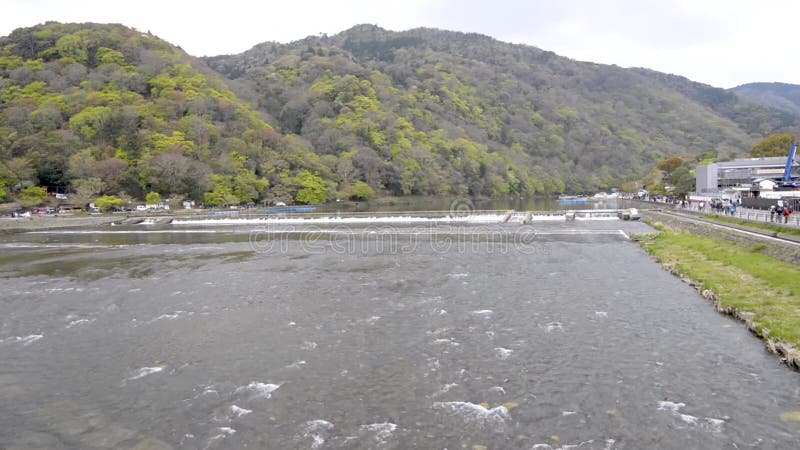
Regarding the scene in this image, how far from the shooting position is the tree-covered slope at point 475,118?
93.9 metres

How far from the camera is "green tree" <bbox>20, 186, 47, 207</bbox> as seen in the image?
5315 cm

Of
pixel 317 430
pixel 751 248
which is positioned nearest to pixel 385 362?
pixel 317 430

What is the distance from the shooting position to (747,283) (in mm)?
16406

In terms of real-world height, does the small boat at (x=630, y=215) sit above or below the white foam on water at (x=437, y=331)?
above

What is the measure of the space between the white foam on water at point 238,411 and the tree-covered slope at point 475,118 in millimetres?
71841

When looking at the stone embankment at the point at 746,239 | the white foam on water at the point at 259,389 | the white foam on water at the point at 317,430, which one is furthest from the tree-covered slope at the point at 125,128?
the white foam on water at the point at 317,430

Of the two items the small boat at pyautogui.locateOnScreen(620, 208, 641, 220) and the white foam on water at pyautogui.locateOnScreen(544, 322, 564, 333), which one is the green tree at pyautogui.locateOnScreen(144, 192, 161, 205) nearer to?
the small boat at pyautogui.locateOnScreen(620, 208, 641, 220)

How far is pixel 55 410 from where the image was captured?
29.9 feet

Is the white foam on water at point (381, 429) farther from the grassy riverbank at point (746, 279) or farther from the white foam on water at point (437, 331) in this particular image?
the grassy riverbank at point (746, 279)

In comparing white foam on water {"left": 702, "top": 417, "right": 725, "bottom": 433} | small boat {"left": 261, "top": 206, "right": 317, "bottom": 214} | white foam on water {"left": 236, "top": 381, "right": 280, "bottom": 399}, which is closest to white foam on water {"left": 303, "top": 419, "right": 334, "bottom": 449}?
white foam on water {"left": 236, "top": 381, "right": 280, "bottom": 399}

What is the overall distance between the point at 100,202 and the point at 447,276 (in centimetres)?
4769

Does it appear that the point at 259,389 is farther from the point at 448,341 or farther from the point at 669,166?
the point at 669,166

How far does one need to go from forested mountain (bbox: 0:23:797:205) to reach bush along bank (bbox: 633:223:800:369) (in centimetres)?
5273

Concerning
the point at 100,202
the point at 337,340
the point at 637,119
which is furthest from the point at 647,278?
the point at 637,119
